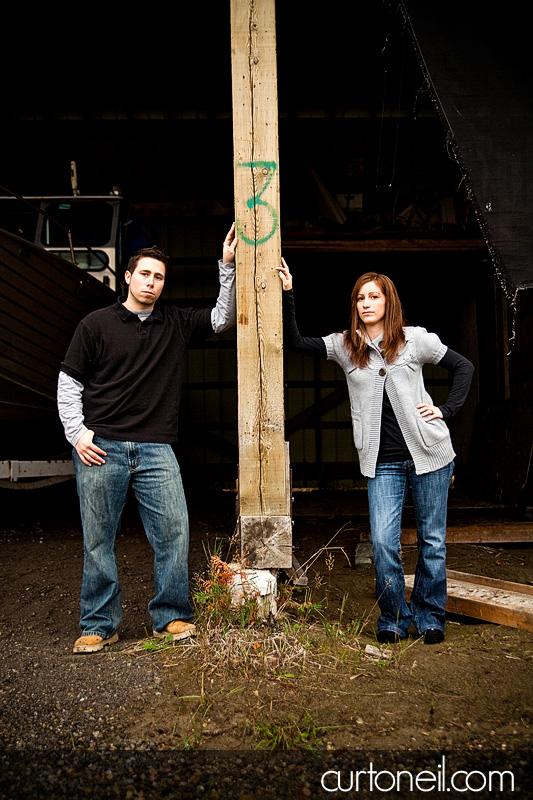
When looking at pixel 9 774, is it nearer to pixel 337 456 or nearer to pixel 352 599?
pixel 352 599

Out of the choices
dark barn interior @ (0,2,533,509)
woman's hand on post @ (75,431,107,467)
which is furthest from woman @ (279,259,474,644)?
dark barn interior @ (0,2,533,509)

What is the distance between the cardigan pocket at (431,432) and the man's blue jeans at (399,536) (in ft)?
0.50

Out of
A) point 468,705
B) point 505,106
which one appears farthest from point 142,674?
point 505,106

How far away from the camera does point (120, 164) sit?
34.6 feet

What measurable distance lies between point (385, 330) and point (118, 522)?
1671mm

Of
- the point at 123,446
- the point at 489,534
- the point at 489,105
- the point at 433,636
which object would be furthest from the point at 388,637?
the point at 489,105

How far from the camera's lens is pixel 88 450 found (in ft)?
9.66

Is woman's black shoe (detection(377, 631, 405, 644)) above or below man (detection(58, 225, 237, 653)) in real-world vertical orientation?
below

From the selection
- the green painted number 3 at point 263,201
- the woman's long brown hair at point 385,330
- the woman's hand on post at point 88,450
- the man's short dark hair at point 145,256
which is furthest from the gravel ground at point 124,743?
the green painted number 3 at point 263,201

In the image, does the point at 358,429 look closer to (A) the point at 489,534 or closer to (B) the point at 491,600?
(B) the point at 491,600

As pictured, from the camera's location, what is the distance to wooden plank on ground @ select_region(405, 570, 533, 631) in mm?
3207

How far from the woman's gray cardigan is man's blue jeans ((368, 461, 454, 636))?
0.09 m

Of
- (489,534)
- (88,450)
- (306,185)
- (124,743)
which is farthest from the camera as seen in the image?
(306,185)

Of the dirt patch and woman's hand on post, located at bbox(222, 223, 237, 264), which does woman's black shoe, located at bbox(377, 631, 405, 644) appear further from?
woman's hand on post, located at bbox(222, 223, 237, 264)
